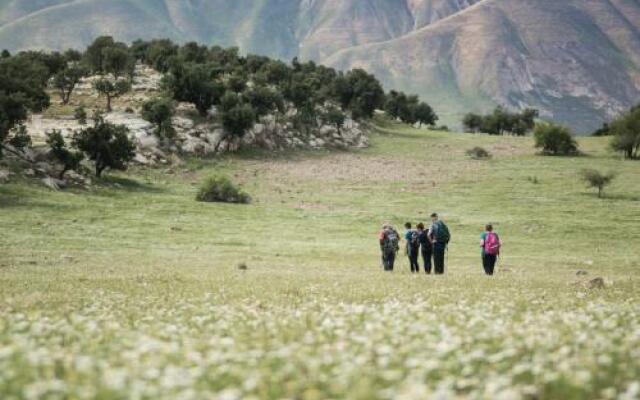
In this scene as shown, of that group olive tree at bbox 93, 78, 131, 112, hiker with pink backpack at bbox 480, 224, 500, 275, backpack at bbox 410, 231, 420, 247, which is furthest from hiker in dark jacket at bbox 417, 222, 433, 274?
olive tree at bbox 93, 78, 131, 112

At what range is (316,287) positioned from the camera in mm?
23047

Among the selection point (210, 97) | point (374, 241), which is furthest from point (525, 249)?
point (210, 97)

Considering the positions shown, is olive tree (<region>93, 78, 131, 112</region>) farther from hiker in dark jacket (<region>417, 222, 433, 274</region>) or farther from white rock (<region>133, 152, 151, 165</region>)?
hiker in dark jacket (<region>417, 222, 433, 274</region>)

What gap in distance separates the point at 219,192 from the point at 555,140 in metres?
65.4

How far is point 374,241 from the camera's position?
183 feet

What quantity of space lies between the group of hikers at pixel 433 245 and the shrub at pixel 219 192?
3820 centimetres

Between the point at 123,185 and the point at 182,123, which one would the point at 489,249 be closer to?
the point at 123,185

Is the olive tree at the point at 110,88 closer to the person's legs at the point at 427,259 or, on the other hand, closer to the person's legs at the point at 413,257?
the person's legs at the point at 413,257

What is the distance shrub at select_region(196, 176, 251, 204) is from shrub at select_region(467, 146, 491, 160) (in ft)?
160

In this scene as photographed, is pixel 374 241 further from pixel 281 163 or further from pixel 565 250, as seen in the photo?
pixel 281 163

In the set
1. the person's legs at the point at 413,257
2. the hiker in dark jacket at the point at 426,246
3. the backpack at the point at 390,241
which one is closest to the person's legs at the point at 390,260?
the backpack at the point at 390,241

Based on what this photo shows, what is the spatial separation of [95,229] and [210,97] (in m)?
53.8

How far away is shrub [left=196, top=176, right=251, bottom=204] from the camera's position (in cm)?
7212

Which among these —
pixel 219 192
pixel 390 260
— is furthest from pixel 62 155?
pixel 390 260
